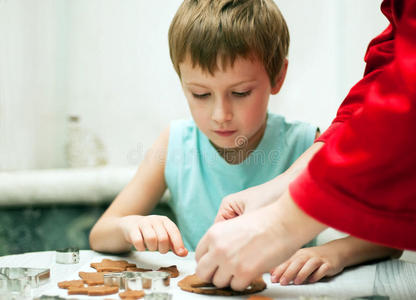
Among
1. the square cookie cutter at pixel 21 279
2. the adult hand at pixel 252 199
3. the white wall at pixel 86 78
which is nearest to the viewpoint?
the square cookie cutter at pixel 21 279

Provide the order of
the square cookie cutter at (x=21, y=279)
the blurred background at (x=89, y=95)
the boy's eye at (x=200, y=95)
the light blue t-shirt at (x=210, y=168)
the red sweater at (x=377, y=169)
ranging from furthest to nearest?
the blurred background at (x=89, y=95)
the light blue t-shirt at (x=210, y=168)
the boy's eye at (x=200, y=95)
the square cookie cutter at (x=21, y=279)
the red sweater at (x=377, y=169)

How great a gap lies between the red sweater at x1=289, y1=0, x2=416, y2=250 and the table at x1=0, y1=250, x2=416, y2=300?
0.13 metres

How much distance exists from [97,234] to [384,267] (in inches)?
21.0

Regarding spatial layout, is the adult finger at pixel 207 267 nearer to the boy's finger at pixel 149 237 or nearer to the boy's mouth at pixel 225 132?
the boy's finger at pixel 149 237

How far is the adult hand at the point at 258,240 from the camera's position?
1.55ft

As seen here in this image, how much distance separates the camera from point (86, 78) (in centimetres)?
152

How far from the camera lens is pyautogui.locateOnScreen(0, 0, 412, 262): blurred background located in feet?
4.16

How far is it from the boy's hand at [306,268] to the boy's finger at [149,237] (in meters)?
0.20

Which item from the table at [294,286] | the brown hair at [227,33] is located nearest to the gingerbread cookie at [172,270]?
the table at [294,286]

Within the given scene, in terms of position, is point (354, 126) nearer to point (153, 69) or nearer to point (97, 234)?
point (97, 234)

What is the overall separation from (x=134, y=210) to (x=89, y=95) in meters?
0.65

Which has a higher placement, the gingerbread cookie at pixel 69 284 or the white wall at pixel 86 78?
the white wall at pixel 86 78

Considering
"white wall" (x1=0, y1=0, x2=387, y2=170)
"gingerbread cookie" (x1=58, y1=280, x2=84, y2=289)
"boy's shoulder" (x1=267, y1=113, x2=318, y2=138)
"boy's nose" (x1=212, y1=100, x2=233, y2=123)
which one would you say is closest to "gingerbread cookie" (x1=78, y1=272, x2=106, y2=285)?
"gingerbread cookie" (x1=58, y1=280, x2=84, y2=289)

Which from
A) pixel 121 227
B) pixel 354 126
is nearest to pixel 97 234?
pixel 121 227
